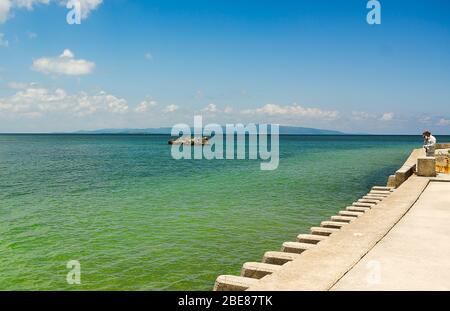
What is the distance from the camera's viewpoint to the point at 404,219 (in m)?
10.2

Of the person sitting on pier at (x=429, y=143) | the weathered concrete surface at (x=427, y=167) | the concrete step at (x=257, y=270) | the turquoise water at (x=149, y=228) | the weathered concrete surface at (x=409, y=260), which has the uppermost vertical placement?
the person sitting on pier at (x=429, y=143)

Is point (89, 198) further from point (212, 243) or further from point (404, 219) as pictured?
point (404, 219)

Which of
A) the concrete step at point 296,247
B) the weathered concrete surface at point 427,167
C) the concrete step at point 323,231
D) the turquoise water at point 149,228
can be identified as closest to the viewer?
the concrete step at point 296,247

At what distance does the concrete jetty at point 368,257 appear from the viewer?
19.6ft

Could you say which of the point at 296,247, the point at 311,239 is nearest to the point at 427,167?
the point at 311,239

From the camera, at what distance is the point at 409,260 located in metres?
7.02

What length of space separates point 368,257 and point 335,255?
59cm

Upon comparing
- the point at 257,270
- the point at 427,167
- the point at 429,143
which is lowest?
the point at 257,270

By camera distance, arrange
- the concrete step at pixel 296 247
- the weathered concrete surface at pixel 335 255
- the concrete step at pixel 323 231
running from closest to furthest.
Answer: the weathered concrete surface at pixel 335 255, the concrete step at pixel 296 247, the concrete step at pixel 323 231

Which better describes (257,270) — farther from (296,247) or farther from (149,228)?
(149,228)

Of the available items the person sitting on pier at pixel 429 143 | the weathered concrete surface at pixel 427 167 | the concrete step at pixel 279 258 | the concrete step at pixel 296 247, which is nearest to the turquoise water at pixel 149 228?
the concrete step at pixel 296 247

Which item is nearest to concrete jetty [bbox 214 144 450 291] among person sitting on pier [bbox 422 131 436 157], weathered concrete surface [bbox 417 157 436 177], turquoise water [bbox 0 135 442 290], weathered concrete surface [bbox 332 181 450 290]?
weathered concrete surface [bbox 332 181 450 290]

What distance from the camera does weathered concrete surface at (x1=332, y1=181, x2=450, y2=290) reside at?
594 centimetres

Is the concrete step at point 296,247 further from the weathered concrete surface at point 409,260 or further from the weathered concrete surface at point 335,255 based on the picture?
the weathered concrete surface at point 409,260
